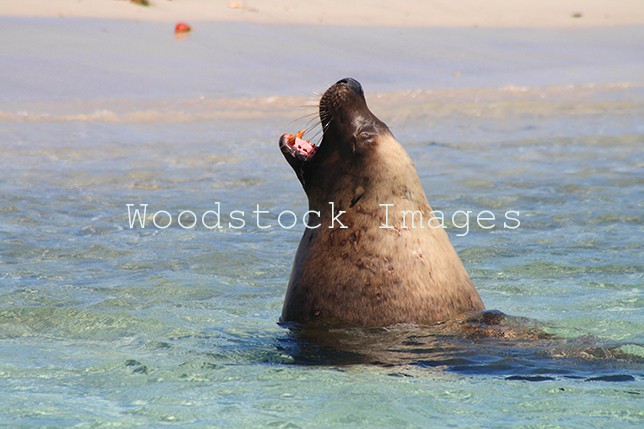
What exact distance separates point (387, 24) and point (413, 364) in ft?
42.1

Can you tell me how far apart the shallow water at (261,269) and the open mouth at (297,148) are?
72 centimetres

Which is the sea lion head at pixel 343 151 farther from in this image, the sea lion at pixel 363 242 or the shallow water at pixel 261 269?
the shallow water at pixel 261 269

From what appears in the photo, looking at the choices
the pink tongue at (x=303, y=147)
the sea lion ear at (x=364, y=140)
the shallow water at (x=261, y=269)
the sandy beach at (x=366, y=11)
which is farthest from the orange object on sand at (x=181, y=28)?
the sea lion ear at (x=364, y=140)

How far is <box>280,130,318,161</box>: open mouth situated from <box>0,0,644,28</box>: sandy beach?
1085 cm

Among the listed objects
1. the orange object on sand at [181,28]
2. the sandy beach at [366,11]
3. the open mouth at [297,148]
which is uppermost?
the sandy beach at [366,11]

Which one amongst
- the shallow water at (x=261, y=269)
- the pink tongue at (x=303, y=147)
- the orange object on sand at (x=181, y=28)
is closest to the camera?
the shallow water at (x=261, y=269)

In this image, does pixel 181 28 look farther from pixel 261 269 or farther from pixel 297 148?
pixel 297 148

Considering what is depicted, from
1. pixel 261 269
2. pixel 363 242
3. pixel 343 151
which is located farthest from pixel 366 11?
pixel 363 242

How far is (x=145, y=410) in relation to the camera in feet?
11.7

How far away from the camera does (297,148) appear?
4.83 metres

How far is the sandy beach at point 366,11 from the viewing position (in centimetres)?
1540

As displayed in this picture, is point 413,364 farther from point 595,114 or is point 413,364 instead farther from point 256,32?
point 256,32

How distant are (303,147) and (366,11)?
41.0ft

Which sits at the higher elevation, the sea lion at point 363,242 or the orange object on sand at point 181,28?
the orange object on sand at point 181,28
